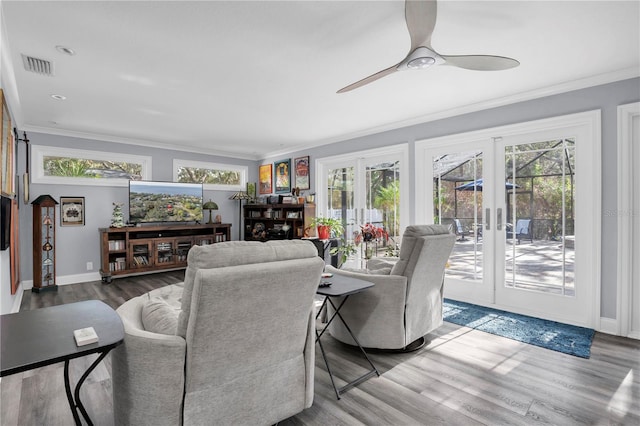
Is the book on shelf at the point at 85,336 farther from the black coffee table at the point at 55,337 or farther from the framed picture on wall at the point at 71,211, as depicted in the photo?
the framed picture on wall at the point at 71,211

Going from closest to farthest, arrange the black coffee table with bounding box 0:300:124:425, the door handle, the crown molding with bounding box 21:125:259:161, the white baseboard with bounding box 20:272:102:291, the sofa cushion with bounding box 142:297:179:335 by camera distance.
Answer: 1. the black coffee table with bounding box 0:300:124:425
2. the sofa cushion with bounding box 142:297:179:335
3. the door handle
4. the crown molding with bounding box 21:125:259:161
5. the white baseboard with bounding box 20:272:102:291

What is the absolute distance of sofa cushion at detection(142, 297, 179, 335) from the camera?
1556 mm

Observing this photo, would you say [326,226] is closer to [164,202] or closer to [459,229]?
[459,229]

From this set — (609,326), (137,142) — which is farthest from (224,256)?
(137,142)

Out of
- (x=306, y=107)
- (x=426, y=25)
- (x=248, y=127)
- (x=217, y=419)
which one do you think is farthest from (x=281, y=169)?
(x=217, y=419)

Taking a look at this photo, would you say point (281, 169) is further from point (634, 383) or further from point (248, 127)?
point (634, 383)

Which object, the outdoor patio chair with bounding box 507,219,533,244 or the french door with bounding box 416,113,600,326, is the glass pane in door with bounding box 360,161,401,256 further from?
the outdoor patio chair with bounding box 507,219,533,244

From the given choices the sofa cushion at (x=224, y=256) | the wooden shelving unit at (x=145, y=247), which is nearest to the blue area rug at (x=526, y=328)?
the sofa cushion at (x=224, y=256)

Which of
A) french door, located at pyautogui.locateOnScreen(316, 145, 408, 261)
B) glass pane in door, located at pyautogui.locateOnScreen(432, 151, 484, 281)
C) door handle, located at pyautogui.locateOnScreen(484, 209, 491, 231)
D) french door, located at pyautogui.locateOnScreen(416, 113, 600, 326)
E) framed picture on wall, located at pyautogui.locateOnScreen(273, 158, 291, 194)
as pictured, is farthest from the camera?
framed picture on wall, located at pyautogui.locateOnScreen(273, 158, 291, 194)

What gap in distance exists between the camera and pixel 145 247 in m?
5.76

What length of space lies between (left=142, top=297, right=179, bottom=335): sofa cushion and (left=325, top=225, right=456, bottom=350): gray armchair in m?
1.47

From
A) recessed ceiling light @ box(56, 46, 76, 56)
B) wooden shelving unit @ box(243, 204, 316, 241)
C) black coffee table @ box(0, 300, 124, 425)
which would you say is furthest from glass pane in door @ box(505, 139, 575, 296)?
recessed ceiling light @ box(56, 46, 76, 56)

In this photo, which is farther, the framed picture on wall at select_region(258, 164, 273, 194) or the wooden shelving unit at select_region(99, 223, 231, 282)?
the framed picture on wall at select_region(258, 164, 273, 194)

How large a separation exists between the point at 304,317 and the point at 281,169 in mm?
5555
